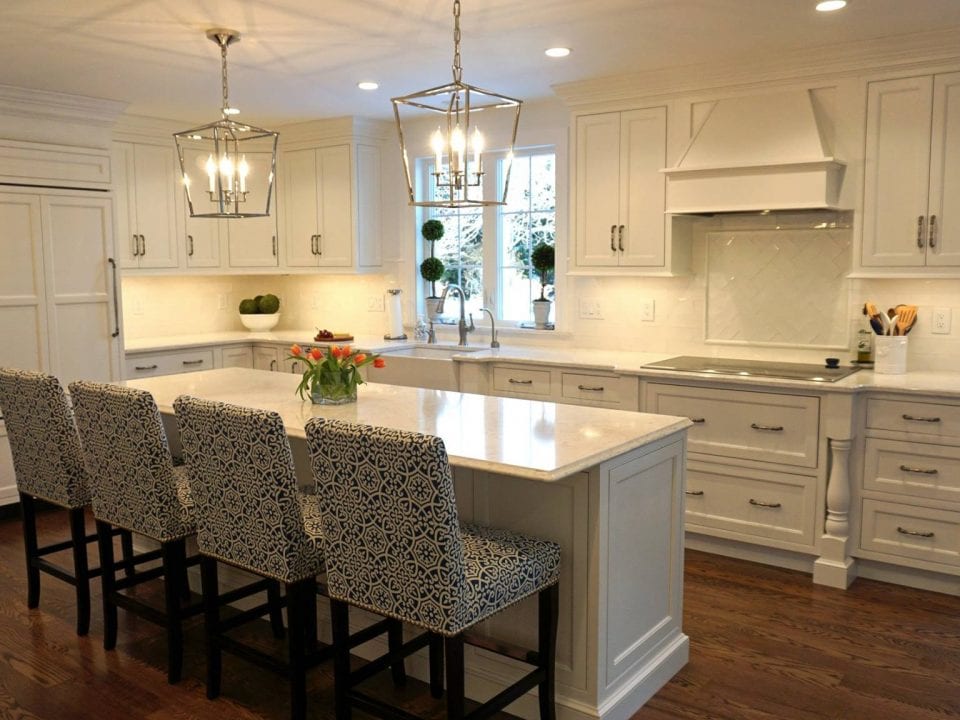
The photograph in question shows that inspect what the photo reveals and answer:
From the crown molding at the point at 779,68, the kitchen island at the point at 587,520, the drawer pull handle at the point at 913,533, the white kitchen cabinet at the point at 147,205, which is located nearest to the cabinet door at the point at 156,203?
the white kitchen cabinet at the point at 147,205

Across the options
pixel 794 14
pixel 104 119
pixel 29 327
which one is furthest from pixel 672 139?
pixel 29 327

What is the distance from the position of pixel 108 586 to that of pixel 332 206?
3.36m

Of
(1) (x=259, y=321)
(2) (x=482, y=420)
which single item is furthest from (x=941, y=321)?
(1) (x=259, y=321)

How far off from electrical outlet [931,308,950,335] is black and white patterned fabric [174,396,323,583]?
3.05 m

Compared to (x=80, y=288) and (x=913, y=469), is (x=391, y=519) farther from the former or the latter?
(x=80, y=288)

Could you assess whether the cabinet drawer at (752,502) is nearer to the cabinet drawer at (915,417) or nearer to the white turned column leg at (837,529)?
the white turned column leg at (837,529)

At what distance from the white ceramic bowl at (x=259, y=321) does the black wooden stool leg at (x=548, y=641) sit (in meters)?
4.39

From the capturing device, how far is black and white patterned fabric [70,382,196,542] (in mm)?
2775

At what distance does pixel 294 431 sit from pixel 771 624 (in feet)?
6.52

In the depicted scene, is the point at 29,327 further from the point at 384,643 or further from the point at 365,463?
the point at 365,463

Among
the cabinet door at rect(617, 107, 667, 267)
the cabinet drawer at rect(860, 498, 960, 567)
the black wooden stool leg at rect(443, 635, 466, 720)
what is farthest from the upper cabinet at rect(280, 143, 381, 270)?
the black wooden stool leg at rect(443, 635, 466, 720)

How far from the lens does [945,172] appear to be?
3.69m

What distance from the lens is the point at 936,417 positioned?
352 centimetres

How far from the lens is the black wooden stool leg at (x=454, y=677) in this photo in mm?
2143
